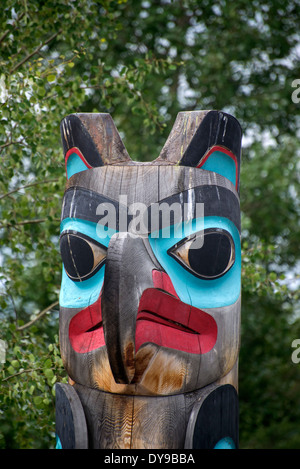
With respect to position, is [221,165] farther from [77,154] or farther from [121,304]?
[121,304]

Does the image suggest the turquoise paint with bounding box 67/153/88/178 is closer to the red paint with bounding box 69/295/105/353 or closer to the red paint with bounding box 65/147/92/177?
the red paint with bounding box 65/147/92/177

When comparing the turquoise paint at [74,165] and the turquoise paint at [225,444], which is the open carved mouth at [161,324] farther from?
the turquoise paint at [74,165]

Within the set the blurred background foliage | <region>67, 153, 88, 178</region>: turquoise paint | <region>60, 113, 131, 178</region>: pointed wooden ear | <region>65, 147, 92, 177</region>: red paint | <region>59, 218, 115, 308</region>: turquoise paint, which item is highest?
<region>60, 113, 131, 178</region>: pointed wooden ear

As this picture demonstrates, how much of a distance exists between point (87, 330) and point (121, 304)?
1.51ft

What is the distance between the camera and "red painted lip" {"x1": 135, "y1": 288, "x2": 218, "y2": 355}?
97.3 inches

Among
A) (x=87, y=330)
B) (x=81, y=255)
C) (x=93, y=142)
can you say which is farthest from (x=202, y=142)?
(x=87, y=330)

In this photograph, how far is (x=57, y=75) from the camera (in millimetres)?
4664

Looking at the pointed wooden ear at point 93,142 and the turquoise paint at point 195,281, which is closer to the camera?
the turquoise paint at point 195,281

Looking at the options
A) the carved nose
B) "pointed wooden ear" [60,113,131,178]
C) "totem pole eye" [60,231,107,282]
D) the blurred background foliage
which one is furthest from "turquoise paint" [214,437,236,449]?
the blurred background foliage

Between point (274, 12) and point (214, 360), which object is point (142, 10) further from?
point (214, 360)

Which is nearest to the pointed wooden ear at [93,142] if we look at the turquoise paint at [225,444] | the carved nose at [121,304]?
the carved nose at [121,304]

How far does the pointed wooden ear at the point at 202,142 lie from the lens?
2875 millimetres

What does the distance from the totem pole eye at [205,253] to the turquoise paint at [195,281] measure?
0.02 metres
